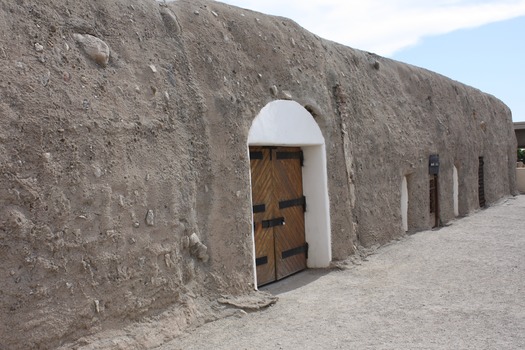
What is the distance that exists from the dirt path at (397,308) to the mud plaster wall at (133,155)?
51 cm

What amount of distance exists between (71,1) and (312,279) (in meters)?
4.94

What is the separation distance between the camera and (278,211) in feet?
25.5

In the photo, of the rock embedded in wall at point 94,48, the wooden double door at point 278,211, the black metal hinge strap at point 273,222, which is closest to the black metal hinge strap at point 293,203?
the wooden double door at point 278,211

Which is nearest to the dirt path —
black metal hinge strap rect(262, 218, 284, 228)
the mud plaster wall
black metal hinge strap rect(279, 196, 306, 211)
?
the mud plaster wall

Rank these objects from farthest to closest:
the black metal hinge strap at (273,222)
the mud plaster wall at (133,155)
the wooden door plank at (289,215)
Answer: the wooden door plank at (289,215) < the black metal hinge strap at (273,222) < the mud plaster wall at (133,155)

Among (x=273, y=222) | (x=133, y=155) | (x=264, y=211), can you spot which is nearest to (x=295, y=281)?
(x=273, y=222)

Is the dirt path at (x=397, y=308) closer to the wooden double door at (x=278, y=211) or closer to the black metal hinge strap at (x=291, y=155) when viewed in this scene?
the wooden double door at (x=278, y=211)

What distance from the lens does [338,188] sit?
858 centimetres

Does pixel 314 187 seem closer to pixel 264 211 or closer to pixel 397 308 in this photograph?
pixel 264 211

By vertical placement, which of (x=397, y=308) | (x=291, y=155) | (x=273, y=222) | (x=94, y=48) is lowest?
(x=397, y=308)

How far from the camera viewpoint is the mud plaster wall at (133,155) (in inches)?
169

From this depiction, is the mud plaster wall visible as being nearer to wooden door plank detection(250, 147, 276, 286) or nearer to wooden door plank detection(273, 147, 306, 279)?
wooden door plank detection(273, 147, 306, 279)

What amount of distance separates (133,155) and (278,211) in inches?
120

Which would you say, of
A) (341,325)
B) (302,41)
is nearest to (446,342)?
(341,325)
